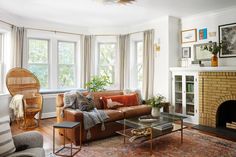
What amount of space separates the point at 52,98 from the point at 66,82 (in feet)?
2.35

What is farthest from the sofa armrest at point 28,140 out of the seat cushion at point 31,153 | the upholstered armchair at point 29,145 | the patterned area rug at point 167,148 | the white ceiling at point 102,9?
the white ceiling at point 102,9

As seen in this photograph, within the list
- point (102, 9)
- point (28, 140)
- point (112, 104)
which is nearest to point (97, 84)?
point (112, 104)

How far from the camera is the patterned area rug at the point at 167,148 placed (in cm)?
290

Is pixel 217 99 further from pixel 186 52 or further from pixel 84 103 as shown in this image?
pixel 84 103

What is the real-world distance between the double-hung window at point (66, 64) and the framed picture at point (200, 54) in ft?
11.5

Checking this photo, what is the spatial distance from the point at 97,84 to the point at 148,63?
1.53m

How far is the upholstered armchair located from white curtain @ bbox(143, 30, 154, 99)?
355 centimetres

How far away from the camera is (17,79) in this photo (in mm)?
4574

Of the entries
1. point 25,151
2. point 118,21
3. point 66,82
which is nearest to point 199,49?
point 118,21

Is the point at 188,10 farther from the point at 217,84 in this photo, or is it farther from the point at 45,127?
the point at 45,127

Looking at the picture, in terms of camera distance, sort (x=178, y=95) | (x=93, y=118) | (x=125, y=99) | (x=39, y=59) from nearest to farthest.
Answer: (x=93, y=118) < (x=125, y=99) < (x=178, y=95) < (x=39, y=59)

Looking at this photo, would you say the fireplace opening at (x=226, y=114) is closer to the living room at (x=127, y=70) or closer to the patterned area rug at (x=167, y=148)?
the living room at (x=127, y=70)

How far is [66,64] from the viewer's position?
5.87m

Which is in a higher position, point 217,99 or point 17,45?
point 17,45
